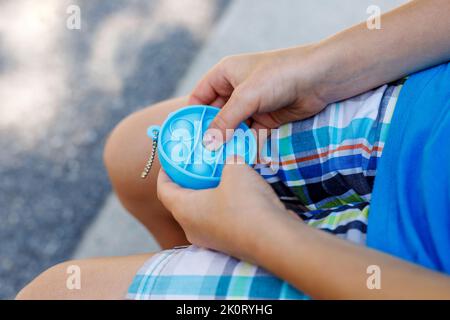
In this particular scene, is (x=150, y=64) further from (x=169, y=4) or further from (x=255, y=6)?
(x=255, y=6)

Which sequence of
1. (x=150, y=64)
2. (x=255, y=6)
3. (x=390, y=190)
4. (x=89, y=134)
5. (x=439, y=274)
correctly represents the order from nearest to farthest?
(x=439, y=274) → (x=390, y=190) → (x=89, y=134) → (x=150, y=64) → (x=255, y=6)

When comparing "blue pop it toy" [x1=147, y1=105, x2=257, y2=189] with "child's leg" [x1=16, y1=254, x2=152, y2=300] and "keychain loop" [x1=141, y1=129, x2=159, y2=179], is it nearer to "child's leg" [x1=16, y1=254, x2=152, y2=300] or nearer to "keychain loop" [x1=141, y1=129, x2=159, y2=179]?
"keychain loop" [x1=141, y1=129, x2=159, y2=179]

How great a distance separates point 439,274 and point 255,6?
1135 mm

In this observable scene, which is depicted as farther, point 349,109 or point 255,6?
point 255,6

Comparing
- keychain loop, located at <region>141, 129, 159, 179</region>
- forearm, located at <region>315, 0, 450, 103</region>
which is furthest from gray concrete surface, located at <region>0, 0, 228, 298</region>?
forearm, located at <region>315, 0, 450, 103</region>

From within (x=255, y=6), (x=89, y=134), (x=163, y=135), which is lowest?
(x=89, y=134)

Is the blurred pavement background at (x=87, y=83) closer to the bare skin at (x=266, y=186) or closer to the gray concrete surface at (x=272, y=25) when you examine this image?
the gray concrete surface at (x=272, y=25)

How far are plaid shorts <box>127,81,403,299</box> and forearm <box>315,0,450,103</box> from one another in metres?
0.02

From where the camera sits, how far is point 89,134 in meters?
1.30

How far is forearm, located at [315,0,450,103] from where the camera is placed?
74cm

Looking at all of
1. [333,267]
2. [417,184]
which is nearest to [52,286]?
[333,267]

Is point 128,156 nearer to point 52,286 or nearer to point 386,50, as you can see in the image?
point 52,286

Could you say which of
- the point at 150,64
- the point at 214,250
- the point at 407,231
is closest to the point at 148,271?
the point at 214,250

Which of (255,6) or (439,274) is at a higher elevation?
(255,6)
